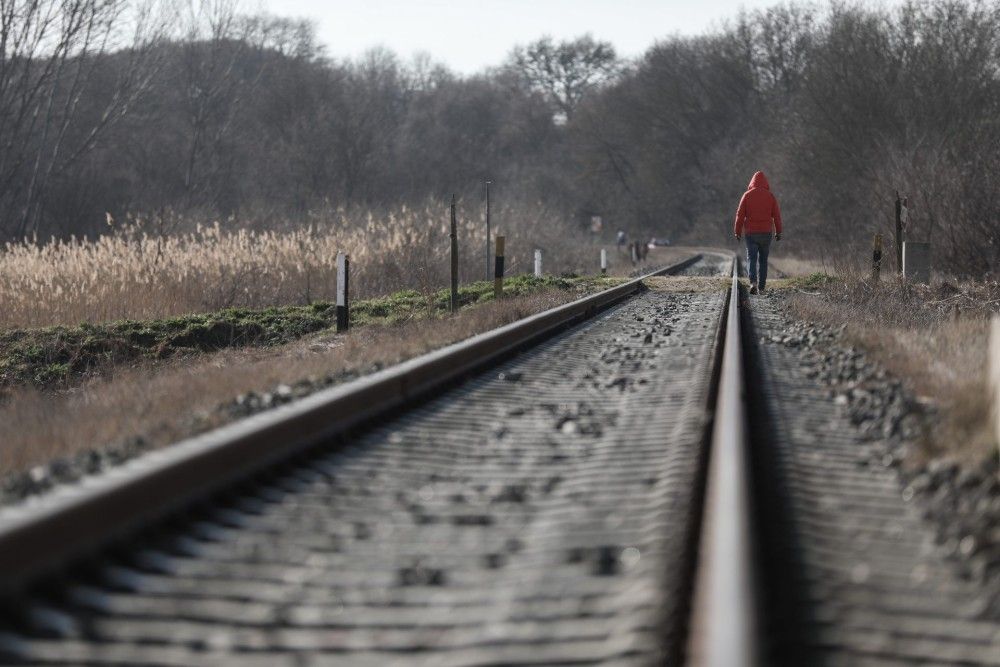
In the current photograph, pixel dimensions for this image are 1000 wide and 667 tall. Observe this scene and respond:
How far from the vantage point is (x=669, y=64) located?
78.2 meters

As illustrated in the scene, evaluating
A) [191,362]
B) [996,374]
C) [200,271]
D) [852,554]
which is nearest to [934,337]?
[996,374]

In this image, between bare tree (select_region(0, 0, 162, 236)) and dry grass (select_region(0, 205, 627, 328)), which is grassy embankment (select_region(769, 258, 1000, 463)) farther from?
bare tree (select_region(0, 0, 162, 236))

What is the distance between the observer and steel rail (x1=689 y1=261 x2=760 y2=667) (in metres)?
2.34

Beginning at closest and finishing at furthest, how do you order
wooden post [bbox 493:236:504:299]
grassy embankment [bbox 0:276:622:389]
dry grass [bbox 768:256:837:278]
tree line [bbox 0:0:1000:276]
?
1. grassy embankment [bbox 0:276:622:389]
2. wooden post [bbox 493:236:504:299]
3. dry grass [bbox 768:256:837:278]
4. tree line [bbox 0:0:1000:276]

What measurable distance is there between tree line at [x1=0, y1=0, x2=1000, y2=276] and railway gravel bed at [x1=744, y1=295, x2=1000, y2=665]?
589 inches

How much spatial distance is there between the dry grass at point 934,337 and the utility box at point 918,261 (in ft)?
2.08

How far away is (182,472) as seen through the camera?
4121 mm

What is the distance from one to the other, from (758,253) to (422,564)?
1577 cm

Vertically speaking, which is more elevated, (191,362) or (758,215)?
(758,215)

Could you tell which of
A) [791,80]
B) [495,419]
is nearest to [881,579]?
[495,419]

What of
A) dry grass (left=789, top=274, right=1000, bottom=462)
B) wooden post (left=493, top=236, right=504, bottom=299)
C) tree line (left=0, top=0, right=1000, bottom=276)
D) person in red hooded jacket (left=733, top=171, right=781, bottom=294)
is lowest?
dry grass (left=789, top=274, right=1000, bottom=462)

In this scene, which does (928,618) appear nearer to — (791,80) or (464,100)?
(791,80)

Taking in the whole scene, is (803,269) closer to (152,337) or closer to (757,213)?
(757,213)

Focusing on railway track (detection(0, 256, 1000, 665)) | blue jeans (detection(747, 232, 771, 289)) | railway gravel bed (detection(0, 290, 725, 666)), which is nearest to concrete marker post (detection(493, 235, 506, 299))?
blue jeans (detection(747, 232, 771, 289))
